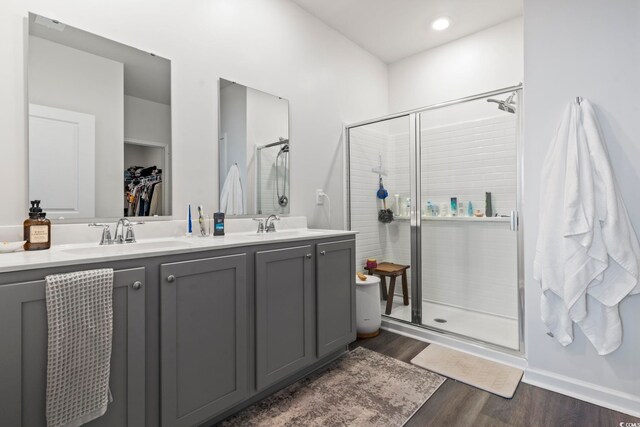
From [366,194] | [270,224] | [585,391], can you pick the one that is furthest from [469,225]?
[270,224]

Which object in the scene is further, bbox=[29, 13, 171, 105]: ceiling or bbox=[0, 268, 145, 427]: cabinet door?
bbox=[29, 13, 171, 105]: ceiling

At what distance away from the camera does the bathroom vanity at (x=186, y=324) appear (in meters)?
1.07

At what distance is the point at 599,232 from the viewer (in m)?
1.73

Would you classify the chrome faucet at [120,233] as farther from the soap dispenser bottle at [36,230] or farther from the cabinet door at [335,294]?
the cabinet door at [335,294]

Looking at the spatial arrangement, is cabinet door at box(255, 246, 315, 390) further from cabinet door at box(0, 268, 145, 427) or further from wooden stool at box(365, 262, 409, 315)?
wooden stool at box(365, 262, 409, 315)

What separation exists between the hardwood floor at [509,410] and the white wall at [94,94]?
2.05m

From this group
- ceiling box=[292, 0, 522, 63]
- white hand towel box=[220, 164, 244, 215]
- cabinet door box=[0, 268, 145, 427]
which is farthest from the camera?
ceiling box=[292, 0, 522, 63]

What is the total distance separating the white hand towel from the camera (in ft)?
7.49

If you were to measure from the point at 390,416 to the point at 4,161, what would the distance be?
2.25m

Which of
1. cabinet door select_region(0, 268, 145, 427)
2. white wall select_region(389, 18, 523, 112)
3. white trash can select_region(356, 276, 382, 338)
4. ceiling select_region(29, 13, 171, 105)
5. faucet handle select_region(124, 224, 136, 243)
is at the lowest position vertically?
white trash can select_region(356, 276, 382, 338)

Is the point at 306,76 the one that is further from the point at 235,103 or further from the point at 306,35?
the point at 235,103

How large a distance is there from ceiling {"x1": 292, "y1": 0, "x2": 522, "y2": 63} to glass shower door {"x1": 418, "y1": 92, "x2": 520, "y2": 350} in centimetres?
78

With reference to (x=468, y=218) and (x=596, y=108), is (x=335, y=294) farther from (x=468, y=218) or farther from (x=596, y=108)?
(x=596, y=108)

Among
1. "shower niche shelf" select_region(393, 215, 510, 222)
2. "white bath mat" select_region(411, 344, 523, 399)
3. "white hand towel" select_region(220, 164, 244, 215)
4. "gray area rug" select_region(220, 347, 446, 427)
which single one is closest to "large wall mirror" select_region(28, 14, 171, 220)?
"white hand towel" select_region(220, 164, 244, 215)
